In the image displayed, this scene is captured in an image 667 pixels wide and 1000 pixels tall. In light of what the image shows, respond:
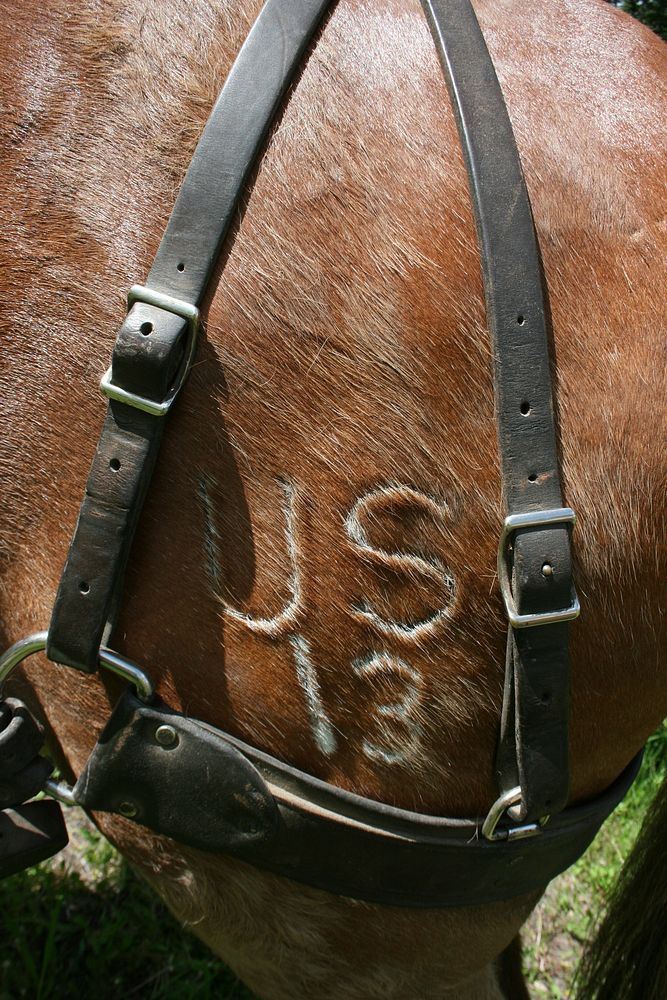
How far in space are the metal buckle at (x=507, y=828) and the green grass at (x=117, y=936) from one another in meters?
1.07

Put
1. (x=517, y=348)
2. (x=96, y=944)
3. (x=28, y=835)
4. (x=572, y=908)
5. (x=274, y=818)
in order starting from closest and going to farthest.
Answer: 1. (x=517, y=348)
2. (x=274, y=818)
3. (x=28, y=835)
4. (x=96, y=944)
5. (x=572, y=908)

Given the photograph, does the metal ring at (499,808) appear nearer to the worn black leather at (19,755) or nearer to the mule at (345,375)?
the mule at (345,375)

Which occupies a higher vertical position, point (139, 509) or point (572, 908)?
point (139, 509)

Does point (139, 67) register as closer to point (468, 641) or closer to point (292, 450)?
point (292, 450)

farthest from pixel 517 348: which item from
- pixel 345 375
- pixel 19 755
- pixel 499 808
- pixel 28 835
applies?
pixel 28 835

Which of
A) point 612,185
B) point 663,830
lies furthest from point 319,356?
point 663,830

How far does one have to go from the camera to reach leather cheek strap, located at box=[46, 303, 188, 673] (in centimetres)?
86

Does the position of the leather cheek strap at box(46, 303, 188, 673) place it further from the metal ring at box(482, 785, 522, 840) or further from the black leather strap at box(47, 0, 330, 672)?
the metal ring at box(482, 785, 522, 840)

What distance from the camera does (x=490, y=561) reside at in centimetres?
90

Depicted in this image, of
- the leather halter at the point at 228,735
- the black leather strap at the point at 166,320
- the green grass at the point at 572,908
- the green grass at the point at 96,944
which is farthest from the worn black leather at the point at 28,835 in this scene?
the green grass at the point at 572,908

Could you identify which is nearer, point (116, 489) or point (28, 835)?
point (116, 489)

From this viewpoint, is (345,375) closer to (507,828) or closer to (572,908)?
(507,828)

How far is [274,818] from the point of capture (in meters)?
0.96

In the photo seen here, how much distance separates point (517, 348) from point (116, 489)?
46cm
